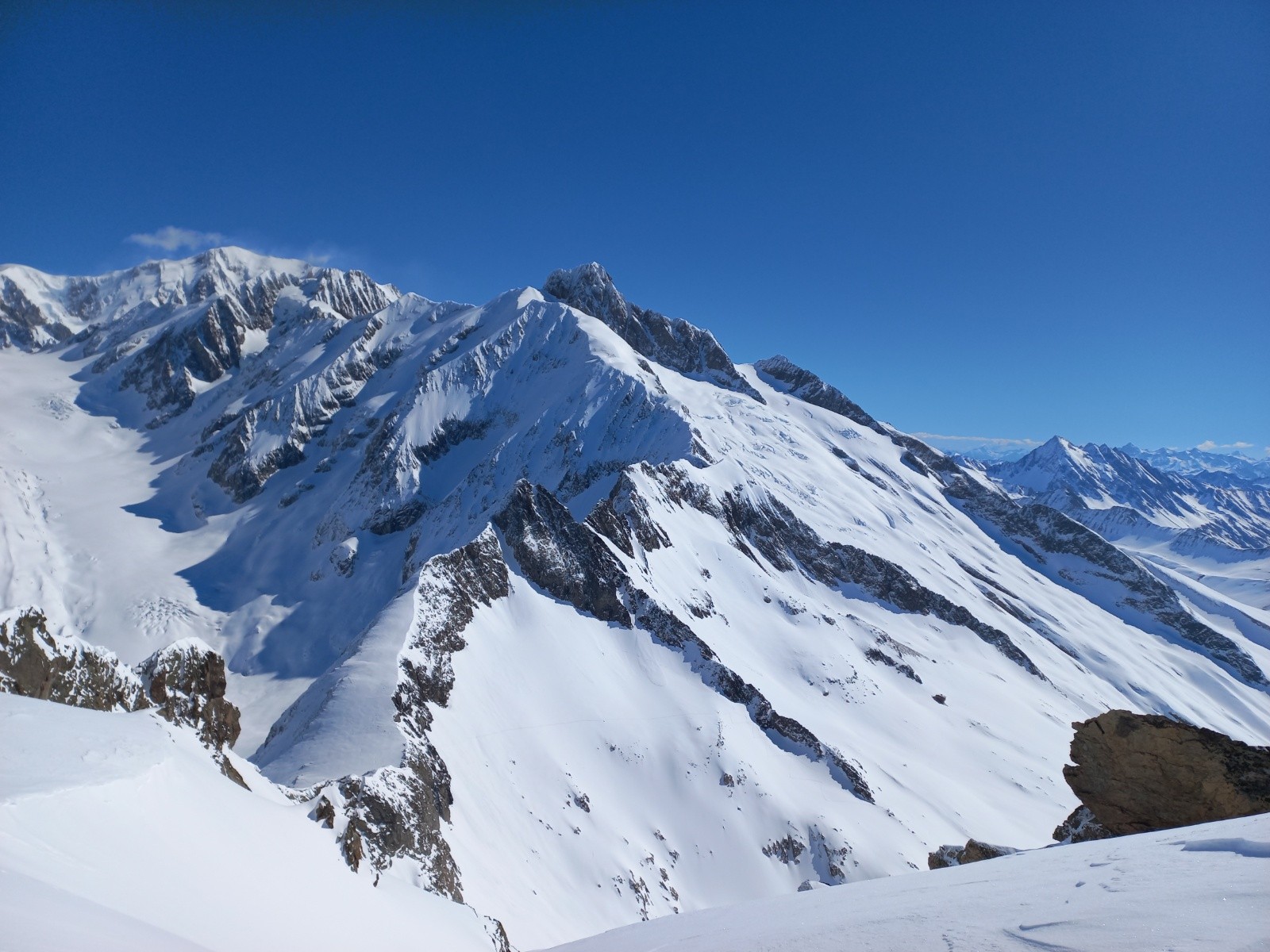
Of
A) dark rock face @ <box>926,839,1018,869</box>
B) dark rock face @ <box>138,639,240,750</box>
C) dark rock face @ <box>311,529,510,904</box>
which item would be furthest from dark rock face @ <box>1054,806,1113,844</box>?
dark rock face @ <box>138,639,240,750</box>

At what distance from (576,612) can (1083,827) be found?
48.1 metres

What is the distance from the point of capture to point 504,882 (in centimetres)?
3512

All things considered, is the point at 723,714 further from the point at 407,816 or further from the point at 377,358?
the point at 377,358

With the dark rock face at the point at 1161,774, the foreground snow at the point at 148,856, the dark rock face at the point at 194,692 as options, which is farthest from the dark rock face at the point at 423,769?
the dark rock face at the point at 1161,774

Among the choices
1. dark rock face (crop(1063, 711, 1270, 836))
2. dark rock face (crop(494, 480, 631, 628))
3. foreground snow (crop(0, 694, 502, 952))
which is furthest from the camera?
dark rock face (crop(494, 480, 631, 628))

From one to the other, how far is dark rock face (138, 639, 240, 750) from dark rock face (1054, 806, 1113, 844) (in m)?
29.1

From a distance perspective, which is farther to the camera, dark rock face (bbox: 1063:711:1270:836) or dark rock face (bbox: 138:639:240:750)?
dark rock face (bbox: 138:639:240:750)

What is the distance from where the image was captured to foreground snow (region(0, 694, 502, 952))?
7.73 meters

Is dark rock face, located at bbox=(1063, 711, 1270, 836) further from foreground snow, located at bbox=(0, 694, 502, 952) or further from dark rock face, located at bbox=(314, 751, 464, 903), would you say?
dark rock face, located at bbox=(314, 751, 464, 903)

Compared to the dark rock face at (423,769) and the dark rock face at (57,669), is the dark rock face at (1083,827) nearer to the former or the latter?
the dark rock face at (423,769)

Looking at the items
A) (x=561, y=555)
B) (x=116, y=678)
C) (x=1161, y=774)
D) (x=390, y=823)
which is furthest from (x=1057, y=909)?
(x=561, y=555)

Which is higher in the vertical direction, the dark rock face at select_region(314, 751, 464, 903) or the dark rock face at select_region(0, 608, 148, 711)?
the dark rock face at select_region(0, 608, 148, 711)

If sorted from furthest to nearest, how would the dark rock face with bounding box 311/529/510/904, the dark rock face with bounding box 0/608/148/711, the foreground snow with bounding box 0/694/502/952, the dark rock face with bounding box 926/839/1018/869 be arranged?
1. the dark rock face with bounding box 311/529/510/904
2. the dark rock face with bounding box 926/839/1018/869
3. the dark rock face with bounding box 0/608/148/711
4. the foreground snow with bounding box 0/694/502/952

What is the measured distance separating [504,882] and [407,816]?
11.3 m
